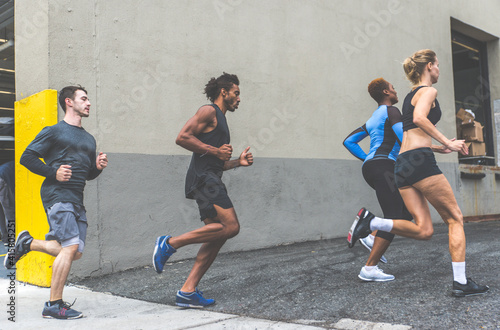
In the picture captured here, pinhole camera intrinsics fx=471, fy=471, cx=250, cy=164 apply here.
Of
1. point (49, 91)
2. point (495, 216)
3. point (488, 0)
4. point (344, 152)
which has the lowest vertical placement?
A: point (495, 216)

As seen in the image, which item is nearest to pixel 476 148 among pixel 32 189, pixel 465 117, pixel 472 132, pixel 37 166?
pixel 472 132

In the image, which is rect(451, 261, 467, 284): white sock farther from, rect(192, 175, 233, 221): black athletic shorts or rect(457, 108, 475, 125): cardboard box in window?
rect(457, 108, 475, 125): cardboard box in window

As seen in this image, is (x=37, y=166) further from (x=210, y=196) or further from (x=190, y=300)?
(x=190, y=300)

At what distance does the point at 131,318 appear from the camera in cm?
346

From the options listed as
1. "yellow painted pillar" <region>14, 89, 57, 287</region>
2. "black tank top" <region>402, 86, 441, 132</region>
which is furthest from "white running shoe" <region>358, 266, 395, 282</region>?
"yellow painted pillar" <region>14, 89, 57, 287</region>

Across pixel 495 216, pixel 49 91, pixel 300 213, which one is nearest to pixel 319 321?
pixel 49 91

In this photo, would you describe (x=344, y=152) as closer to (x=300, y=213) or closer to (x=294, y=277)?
(x=300, y=213)

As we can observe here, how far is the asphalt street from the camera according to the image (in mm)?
3158

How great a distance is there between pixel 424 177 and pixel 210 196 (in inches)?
64.9

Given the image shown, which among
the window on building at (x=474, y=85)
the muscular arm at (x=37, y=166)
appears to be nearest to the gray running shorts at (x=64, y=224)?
the muscular arm at (x=37, y=166)

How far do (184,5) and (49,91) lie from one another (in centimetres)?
215

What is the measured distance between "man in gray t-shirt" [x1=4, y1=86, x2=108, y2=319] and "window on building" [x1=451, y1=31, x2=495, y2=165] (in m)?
9.48

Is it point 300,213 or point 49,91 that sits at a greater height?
point 49,91

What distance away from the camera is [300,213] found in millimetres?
7156
